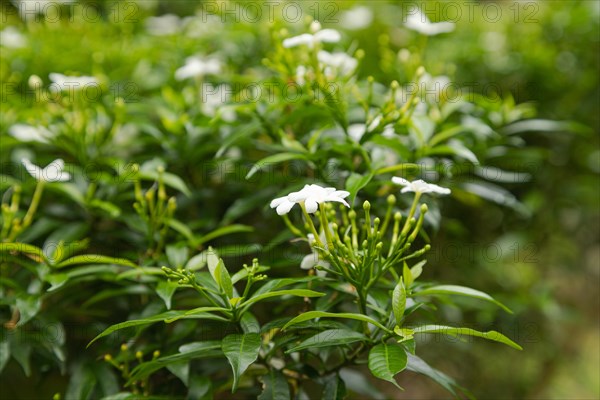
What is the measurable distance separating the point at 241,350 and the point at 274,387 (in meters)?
0.20

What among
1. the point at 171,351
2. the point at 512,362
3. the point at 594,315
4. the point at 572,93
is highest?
the point at 572,93

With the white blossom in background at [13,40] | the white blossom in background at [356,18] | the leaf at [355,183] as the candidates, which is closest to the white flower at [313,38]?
the leaf at [355,183]

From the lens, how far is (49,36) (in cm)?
265

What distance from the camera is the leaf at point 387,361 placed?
105 cm

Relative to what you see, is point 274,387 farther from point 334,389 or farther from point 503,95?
point 503,95

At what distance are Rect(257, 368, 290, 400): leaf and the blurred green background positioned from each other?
1.14 metres

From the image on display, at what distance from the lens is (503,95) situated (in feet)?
8.64

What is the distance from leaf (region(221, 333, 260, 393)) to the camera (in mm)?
1093

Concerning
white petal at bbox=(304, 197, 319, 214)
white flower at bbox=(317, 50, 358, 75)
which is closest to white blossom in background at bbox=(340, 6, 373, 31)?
white flower at bbox=(317, 50, 358, 75)

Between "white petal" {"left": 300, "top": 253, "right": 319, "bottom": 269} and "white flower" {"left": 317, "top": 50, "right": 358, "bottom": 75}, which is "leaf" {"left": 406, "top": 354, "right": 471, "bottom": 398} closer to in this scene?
"white petal" {"left": 300, "top": 253, "right": 319, "bottom": 269}

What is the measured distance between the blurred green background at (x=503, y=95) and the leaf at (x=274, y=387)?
1.14 m

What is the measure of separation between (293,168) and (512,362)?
1896 mm

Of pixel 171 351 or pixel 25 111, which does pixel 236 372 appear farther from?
pixel 25 111

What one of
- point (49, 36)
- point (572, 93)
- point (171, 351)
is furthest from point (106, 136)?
point (572, 93)
